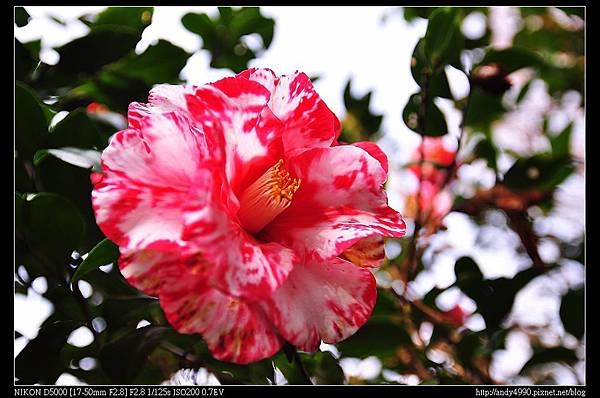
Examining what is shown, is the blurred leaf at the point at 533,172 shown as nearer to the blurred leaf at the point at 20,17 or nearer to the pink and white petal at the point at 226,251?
the pink and white petal at the point at 226,251

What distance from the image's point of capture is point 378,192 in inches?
21.5

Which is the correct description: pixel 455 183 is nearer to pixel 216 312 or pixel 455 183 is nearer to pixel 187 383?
pixel 187 383

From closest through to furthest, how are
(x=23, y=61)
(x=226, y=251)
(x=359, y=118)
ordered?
(x=226, y=251) → (x=23, y=61) → (x=359, y=118)

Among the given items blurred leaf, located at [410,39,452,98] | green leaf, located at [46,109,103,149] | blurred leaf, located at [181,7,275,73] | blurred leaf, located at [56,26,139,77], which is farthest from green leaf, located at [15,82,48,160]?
blurred leaf, located at [410,39,452,98]

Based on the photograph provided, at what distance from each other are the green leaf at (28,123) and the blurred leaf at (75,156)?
0.02 metres

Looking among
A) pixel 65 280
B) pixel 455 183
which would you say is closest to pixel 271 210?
pixel 65 280

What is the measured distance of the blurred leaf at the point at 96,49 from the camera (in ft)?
2.51

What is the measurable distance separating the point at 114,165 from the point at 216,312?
0.15 metres

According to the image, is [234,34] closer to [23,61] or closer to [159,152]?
[23,61]

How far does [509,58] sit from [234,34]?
1.48 ft

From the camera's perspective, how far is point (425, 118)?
0.89m

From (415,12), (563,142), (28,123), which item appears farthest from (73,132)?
(563,142)

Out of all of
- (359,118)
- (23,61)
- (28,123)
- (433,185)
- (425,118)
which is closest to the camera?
(28,123)
